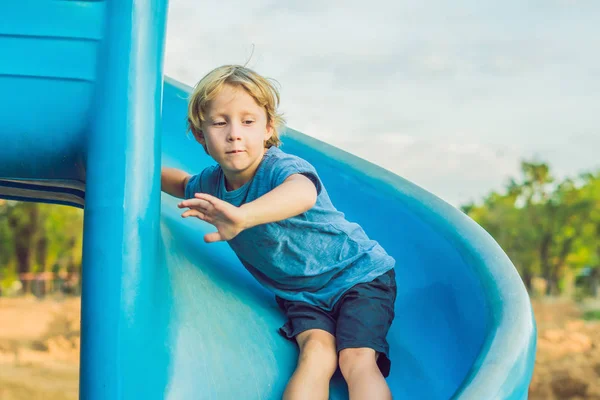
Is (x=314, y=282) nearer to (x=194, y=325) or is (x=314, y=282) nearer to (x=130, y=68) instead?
(x=194, y=325)

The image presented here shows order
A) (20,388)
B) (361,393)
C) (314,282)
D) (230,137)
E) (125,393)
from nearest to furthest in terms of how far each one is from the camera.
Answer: (125,393) < (361,393) < (230,137) < (314,282) < (20,388)

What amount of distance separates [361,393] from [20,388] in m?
3.75

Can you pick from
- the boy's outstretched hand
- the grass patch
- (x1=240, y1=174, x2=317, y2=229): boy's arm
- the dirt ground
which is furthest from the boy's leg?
the grass patch

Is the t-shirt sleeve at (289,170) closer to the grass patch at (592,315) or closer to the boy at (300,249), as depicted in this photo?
the boy at (300,249)

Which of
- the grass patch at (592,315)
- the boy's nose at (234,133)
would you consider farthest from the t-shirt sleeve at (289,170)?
the grass patch at (592,315)

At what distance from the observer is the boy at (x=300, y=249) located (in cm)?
138

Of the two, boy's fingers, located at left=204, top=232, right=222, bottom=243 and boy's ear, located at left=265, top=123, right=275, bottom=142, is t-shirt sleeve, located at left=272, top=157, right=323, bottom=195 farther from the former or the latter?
boy's fingers, located at left=204, top=232, right=222, bottom=243

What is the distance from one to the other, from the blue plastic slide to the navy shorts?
0.20ft

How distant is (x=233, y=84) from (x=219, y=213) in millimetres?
415

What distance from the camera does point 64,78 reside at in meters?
1.31

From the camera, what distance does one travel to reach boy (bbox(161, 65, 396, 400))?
1380 millimetres

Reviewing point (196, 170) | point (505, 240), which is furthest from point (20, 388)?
point (505, 240)

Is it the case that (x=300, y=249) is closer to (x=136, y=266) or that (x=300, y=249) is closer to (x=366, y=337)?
(x=366, y=337)

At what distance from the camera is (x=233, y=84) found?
4.89ft
